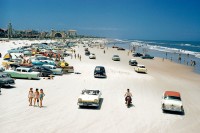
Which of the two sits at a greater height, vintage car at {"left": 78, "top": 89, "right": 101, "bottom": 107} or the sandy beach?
vintage car at {"left": 78, "top": 89, "right": 101, "bottom": 107}

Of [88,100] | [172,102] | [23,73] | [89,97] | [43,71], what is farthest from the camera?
[43,71]

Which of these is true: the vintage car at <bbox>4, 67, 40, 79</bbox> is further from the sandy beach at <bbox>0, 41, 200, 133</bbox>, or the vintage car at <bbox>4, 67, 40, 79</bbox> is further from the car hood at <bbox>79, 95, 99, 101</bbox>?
the car hood at <bbox>79, 95, 99, 101</bbox>

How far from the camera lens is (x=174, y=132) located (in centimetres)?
1653

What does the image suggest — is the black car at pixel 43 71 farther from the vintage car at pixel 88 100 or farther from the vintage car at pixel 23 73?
the vintage car at pixel 88 100

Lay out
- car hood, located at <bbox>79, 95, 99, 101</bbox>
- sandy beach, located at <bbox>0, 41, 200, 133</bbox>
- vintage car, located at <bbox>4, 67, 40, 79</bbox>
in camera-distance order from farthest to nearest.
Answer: vintage car, located at <bbox>4, 67, 40, 79</bbox>
car hood, located at <bbox>79, 95, 99, 101</bbox>
sandy beach, located at <bbox>0, 41, 200, 133</bbox>

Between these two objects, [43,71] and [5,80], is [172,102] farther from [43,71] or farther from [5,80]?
[43,71]

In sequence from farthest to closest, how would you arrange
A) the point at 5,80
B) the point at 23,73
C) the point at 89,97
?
the point at 23,73 < the point at 5,80 < the point at 89,97

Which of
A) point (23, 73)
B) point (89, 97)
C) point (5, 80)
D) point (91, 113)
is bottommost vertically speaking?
point (91, 113)

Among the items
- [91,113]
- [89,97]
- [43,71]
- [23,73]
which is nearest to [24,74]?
[23,73]

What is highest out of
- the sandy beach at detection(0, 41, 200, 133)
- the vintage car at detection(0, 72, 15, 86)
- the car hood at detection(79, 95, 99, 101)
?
the vintage car at detection(0, 72, 15, 86)

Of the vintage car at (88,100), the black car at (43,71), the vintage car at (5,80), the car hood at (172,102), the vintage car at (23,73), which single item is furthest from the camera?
the black car at (43,71)

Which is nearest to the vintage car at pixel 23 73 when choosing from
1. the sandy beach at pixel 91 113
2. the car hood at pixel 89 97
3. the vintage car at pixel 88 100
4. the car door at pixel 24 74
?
the car door at pixel 24 74

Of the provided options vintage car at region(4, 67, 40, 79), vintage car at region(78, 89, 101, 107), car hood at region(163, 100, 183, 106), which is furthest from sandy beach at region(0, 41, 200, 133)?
vintage car at region(4, 67, 40, 79)

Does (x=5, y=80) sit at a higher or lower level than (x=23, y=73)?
higher
